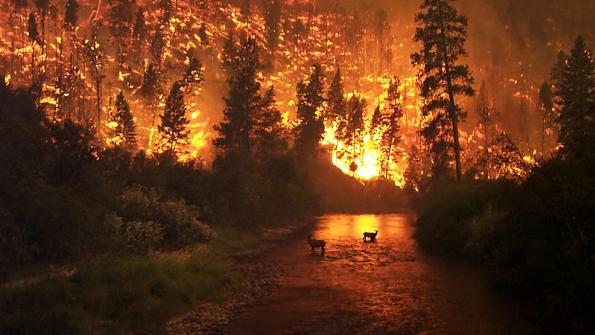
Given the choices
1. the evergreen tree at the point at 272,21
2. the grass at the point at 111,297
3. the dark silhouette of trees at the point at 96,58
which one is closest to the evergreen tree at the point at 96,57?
the dark silhouette of trees at the point at 96,58

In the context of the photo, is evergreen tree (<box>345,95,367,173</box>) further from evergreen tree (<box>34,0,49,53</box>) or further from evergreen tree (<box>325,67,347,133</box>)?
evergreen tree (<box>34,0,49,53</box>)

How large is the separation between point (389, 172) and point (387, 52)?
53774 millimetres

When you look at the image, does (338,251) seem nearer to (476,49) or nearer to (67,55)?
(67,55)

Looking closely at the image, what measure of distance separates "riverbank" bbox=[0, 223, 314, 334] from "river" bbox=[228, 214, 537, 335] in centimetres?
160

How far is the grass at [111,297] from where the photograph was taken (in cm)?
1027

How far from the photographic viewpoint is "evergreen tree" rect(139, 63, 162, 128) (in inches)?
3531

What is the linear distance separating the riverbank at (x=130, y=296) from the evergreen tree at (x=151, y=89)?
76.6 metres

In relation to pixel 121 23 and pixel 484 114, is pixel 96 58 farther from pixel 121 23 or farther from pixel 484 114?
pixel 484 114

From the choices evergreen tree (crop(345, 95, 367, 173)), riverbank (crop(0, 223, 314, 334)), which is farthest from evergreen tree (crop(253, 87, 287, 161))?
riverbank (crop(0, 223, 314, 334))

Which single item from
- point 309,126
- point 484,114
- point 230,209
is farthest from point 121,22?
point 484,114

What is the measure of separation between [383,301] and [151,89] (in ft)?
279

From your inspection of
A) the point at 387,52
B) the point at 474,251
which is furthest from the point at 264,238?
the point at 387,52

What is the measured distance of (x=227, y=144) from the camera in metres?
65.2

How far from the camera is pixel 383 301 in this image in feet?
53.7
